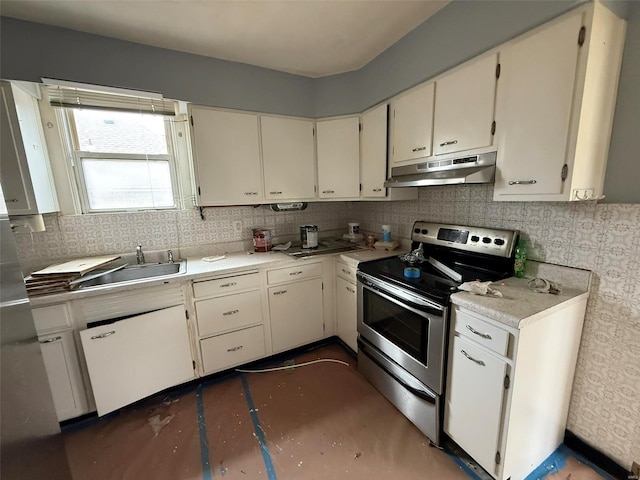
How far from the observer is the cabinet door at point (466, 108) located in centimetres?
141

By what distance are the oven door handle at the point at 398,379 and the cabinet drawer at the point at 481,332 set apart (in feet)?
1.58

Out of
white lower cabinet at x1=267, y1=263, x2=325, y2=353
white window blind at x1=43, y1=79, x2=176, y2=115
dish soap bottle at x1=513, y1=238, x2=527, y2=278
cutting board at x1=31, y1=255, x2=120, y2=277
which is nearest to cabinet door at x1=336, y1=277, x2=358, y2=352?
white lower cabinet at x1=267, y1=263, x2=325, y2=353

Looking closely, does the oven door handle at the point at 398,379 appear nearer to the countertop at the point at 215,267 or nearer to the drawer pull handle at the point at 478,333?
the drawer pull handle at the point at 478,333

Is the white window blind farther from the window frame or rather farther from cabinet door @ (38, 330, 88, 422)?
cabinet door @ (38, 330, 88, 422)

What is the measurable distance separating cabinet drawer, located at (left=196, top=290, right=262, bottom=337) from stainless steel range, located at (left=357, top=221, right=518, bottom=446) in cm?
87

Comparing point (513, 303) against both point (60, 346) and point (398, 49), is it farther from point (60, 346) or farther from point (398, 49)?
point (60, 346)

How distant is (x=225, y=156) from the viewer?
2.18 metres

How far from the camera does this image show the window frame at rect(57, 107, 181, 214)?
6.40 feet

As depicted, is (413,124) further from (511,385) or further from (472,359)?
(511,385)

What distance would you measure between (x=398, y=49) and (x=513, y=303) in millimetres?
1826

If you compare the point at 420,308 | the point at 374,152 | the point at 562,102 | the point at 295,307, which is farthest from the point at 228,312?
the point at 562,102

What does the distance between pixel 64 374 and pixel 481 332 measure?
2.45 m

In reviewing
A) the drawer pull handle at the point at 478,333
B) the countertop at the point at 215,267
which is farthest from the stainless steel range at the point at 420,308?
the countertop at the point at 215,267

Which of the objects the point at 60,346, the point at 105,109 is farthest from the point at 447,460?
the point at 105,109
